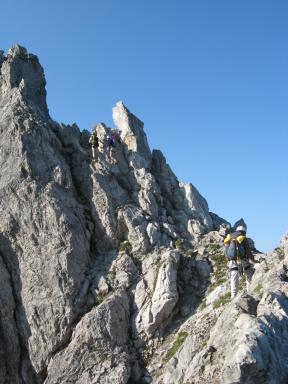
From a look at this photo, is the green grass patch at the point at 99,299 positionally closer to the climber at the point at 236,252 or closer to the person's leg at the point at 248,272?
the climber at the point at 236,252

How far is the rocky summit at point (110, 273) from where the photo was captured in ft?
73.8

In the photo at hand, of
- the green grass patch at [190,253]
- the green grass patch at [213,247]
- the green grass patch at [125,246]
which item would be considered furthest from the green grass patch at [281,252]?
the green grass patch at [125,246]

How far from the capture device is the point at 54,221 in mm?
31391

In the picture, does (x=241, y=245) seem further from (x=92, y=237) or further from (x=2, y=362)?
(x=2, y=362)

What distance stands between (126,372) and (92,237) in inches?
406

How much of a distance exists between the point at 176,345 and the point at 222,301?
3596 mm

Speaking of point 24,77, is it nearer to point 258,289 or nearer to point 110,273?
point 110,273

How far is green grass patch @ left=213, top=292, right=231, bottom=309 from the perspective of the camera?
25.6 meters

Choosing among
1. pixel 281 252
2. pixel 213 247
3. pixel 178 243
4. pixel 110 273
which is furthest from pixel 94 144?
pixel 281 252

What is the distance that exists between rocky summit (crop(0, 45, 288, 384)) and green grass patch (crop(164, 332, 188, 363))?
2.8 inches

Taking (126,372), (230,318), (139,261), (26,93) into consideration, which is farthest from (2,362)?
(26,93)

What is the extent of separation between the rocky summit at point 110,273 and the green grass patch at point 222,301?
9 centimetres

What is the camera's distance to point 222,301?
2600 cm

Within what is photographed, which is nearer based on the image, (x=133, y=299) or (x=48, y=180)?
(x=133, y=299)
